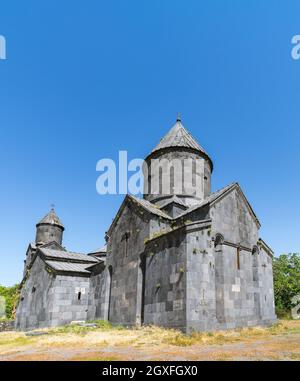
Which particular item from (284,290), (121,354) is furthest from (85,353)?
(284,290)

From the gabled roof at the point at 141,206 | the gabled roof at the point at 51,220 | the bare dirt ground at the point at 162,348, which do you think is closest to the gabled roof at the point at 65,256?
the gabled roof at the point at 141,206

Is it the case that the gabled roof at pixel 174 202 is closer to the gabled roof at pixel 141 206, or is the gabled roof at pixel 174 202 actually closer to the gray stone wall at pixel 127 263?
the gabled roof at pixel 141 206

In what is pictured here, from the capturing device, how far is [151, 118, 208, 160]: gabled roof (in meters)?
20.2

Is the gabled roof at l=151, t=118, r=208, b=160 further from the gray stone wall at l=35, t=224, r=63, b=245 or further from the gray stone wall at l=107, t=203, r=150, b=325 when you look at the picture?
the gray stone wall at l=35, t=224, r=63, b=245

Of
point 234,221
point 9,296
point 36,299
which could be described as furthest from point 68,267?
point 9,296

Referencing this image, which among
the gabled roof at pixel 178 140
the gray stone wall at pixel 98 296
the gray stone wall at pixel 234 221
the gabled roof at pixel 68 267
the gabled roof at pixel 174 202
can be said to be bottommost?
the gray stone wall at pixel 98 296

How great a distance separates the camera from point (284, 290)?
95.8 ft

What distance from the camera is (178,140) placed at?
67.3 feet

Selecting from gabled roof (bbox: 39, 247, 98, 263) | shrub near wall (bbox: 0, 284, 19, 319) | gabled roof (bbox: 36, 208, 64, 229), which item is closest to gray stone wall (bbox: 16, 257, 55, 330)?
gabled roof (bbox: 39, 247, 98, 263)

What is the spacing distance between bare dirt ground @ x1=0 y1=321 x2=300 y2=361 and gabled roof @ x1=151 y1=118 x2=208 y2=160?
11.0 m

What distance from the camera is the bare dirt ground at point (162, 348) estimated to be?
732 centimetres

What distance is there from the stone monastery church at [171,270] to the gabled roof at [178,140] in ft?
0.26

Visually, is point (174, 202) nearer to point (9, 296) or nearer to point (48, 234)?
point (48, 234)

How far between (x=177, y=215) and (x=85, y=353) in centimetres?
968
